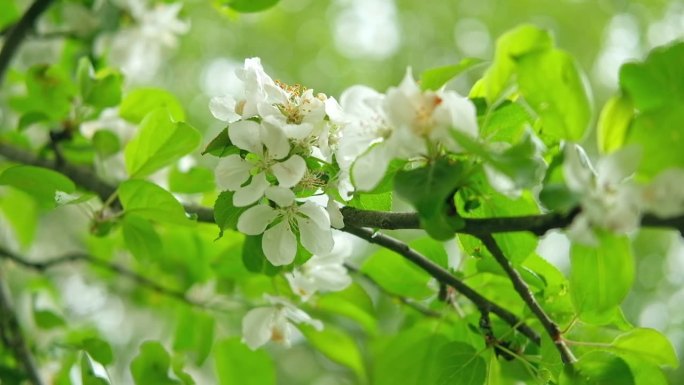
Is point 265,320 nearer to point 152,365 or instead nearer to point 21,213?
point 152,365

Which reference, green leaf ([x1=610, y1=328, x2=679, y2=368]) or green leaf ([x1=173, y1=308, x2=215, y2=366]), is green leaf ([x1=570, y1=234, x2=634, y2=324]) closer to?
green leaf ([x1=610, y1=328, x2=679, y2=368])

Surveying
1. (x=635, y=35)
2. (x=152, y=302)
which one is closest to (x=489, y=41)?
(x=635, y=35)

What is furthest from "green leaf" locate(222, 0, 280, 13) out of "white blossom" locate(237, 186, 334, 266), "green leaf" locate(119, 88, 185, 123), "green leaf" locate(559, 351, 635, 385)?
"green leaf" locate(559, 351, 635, 385)

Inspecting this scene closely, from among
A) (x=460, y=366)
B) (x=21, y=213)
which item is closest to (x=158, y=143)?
(x=460, y=366)

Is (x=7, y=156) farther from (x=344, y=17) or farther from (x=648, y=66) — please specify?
(x=344, y=17)

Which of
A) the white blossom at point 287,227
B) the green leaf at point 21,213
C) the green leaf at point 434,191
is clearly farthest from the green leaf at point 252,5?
the green leaf at point 21,213

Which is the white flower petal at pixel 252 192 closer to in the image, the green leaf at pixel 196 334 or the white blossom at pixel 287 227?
the white blossom at pixel 287 227
